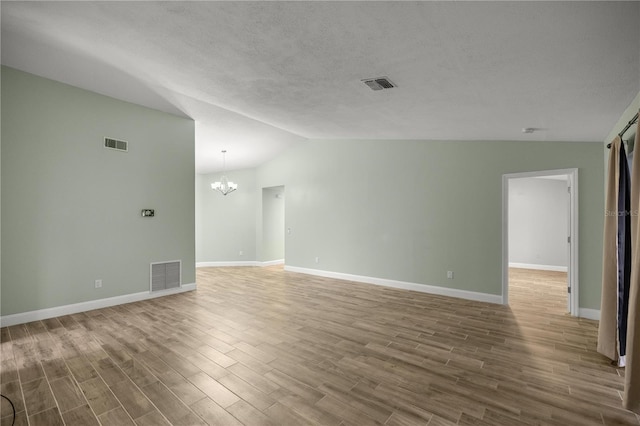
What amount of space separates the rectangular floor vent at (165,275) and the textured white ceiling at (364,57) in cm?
280

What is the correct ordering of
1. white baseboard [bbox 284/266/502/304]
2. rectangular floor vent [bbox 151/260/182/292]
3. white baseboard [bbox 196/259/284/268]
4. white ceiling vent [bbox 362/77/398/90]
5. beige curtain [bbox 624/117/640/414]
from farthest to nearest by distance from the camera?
1. white baseboard [bbox 196/259/284/268]
2. rectangular floor vent [bbox 151/260/182/292]
3. white baseboard [bbox 284/266/502/304]
4. white ceiling vent [bbox 362/77/398/90]
5. beige curtain [bbox 624/117/640/414]

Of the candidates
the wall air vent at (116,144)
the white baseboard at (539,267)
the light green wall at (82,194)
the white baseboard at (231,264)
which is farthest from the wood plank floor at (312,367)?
Result: the white baseboard at (539,267)

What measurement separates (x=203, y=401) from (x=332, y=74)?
2897 millimetres

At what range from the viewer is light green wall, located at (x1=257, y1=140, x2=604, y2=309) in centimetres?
420

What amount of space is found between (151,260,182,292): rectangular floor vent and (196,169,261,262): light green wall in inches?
129

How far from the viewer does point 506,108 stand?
310 cm

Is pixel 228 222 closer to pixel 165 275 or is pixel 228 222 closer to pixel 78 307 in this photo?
pixel 165 275

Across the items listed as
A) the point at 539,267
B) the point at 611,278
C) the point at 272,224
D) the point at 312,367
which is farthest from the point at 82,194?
the point at 539,267

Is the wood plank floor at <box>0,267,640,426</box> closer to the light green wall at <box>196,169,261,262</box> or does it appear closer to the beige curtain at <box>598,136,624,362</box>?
the beige curtain at <box>598,136,624,362</box>

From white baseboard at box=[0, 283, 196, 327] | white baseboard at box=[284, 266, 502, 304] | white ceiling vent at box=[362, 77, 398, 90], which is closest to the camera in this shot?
white ceiling vent at box=[362, 77, 398, 90]

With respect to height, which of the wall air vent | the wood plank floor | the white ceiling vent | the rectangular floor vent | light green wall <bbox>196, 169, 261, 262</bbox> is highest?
the white ceiling vent

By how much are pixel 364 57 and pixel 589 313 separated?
14.6ft

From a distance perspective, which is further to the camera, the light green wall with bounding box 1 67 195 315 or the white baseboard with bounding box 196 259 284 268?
the white baseboard with bounding box 196 259 284 268

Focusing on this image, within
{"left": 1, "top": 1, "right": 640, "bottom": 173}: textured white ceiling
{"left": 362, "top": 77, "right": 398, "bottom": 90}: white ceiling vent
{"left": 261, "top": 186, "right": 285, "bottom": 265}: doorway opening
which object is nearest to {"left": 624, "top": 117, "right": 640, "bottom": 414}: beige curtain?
{"left": 1, "top": 1, "right": 640, "bottom": 173}: textured white ceiling
